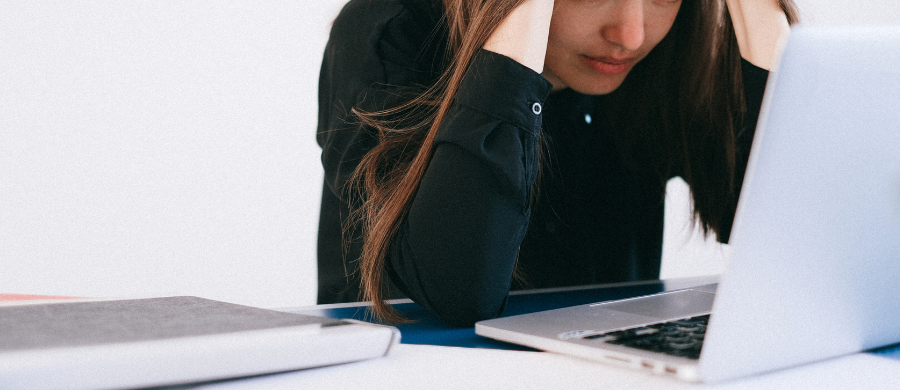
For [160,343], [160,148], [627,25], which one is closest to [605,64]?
[627,25]

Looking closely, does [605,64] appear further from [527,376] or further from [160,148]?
[160,148]

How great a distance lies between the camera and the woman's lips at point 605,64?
3.30 feet

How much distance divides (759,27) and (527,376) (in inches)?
29.0

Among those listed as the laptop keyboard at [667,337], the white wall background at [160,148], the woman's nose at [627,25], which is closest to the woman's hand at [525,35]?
the woman's nose at [627,25]

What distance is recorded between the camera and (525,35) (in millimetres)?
785

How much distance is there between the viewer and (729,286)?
0.37 metres

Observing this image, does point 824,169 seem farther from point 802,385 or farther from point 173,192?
point 173,192

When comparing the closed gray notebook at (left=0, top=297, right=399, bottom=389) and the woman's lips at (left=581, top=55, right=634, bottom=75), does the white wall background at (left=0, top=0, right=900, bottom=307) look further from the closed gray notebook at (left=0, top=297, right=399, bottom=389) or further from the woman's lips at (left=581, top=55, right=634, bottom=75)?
the closed gray notebook at (left=0, top=297, right=399, bottom=389)

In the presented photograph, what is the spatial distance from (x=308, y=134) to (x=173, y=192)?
0.50 metres

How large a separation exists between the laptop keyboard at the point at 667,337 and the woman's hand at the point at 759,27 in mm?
555

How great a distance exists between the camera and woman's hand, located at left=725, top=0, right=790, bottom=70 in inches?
37.8

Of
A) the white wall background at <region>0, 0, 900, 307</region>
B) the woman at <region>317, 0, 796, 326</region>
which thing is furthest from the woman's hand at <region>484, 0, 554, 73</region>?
the white wall background at <region>0, 0, 900, 307</region>

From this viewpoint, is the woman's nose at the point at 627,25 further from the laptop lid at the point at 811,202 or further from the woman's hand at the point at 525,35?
the laptop lid at the point at 811,202

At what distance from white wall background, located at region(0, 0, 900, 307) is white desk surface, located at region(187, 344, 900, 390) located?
2.02 m
